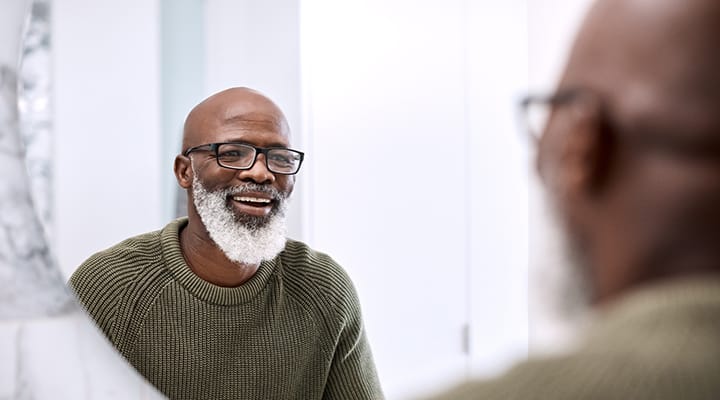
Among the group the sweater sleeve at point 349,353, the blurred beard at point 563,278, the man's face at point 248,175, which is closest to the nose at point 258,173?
the man's face at point 248,175

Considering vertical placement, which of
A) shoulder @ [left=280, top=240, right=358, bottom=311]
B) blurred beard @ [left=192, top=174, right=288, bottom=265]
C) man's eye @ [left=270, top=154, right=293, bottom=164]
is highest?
man's eye @ [left=270, top=154, right=293, bottom=164]

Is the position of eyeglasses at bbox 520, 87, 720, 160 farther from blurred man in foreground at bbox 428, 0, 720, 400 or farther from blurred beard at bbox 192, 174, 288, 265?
blurred beard at bbox 192, 174, 288, 265

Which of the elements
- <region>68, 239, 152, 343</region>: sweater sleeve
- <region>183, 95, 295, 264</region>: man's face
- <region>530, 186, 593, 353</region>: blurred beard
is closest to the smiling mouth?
<region>183, 95, 295, 264</region>: man's face

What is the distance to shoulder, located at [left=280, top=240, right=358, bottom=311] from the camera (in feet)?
2.41

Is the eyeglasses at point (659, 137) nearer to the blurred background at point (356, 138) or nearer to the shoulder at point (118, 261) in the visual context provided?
the blurred background at point (356, 138)

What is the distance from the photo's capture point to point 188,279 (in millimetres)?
720

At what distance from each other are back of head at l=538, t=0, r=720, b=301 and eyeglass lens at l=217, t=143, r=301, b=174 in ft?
1.23

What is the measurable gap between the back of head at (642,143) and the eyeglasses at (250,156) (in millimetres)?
376

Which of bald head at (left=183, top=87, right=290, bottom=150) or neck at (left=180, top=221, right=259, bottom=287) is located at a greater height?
bald head at (left=183, top=87, right=290, bottom=150)

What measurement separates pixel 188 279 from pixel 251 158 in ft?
0.47

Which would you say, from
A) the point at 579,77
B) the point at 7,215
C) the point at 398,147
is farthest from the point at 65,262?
the point at 579,77

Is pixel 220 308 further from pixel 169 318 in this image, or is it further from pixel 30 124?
pixel 30 124

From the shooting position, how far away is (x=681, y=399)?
0.30 m

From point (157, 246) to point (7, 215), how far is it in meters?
0.15
